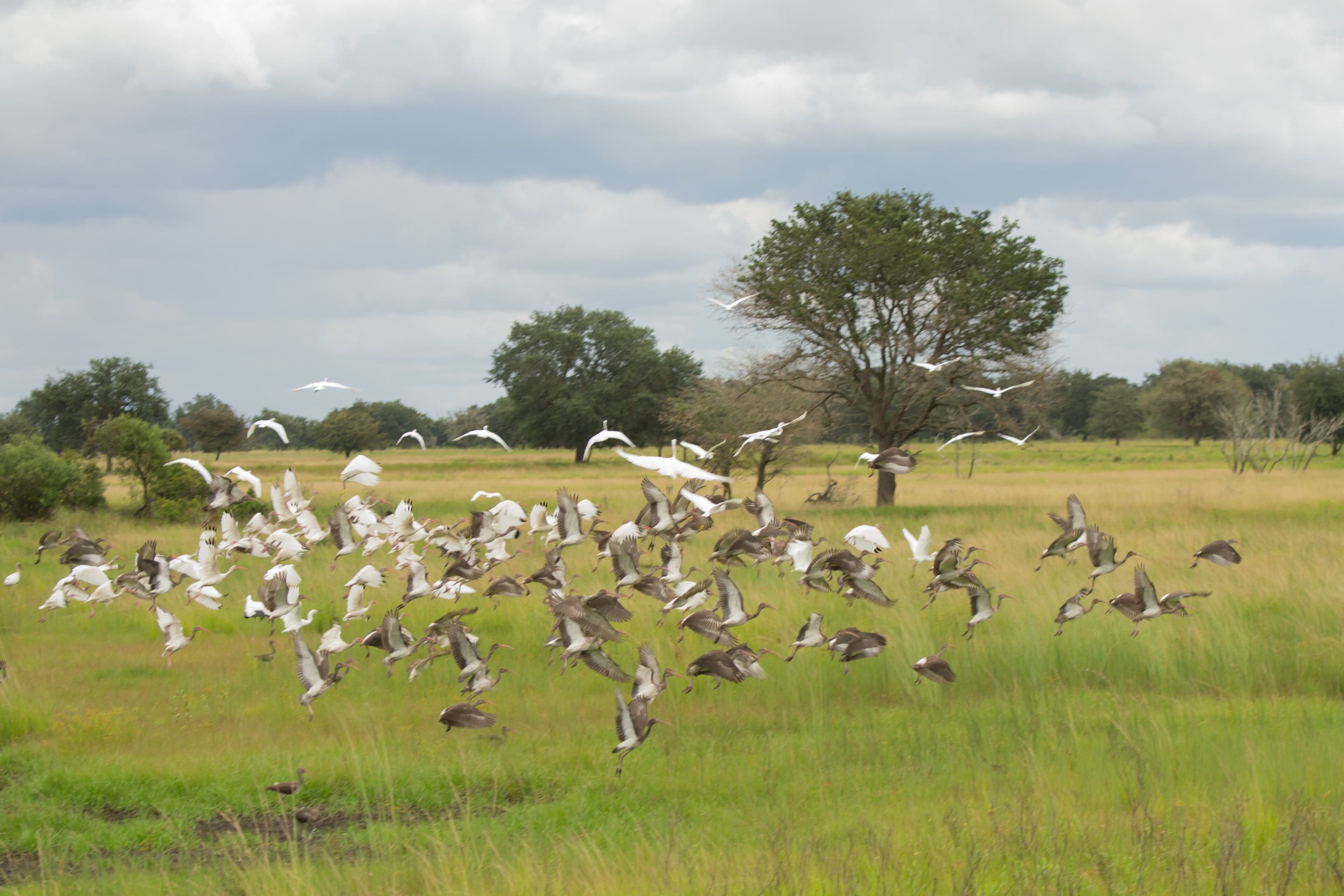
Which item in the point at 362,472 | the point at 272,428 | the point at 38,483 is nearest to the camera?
the point at 362,472

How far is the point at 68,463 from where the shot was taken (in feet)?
79.6

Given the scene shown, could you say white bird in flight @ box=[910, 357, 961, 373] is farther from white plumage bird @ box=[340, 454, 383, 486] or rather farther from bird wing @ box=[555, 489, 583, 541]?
white plumage bird @ box=[340, 454, 383, 486]

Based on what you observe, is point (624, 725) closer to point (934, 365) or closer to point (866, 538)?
point (866, 538)

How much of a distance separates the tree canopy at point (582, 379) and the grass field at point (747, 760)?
43764mm

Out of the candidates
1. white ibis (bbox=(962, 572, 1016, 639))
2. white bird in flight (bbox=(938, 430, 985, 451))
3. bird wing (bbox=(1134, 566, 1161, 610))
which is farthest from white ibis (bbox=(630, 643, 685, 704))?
white bird in flight (bbox=(938, 430, 985, 451))

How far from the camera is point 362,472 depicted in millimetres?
Answer: 8109

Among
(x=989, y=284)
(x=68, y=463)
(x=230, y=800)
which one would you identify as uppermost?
(x=989, y=284)

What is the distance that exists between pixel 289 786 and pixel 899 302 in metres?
→ 24.1

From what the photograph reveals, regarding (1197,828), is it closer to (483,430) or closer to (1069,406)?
(483,430)

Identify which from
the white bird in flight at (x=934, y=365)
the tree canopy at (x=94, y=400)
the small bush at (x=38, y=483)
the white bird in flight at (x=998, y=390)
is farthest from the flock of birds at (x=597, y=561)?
the tree canopy at (x=94, y=400)

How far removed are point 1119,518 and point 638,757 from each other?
61.3ft

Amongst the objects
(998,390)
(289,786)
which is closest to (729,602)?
(289,786)

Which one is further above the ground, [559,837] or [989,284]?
[989,284]

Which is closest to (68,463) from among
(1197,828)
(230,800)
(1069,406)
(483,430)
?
(483,430)
